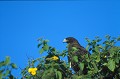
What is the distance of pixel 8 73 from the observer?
11.7 ft

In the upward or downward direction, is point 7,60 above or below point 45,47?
below

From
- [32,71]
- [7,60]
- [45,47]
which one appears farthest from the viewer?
[45,47]

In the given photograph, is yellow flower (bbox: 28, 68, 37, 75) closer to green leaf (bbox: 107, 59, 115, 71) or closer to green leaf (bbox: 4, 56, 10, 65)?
green leaf (bbox: 4, 56, 10, 65)

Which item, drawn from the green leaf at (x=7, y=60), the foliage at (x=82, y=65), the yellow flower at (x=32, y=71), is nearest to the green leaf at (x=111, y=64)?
the foliage at (x=82, y=65)

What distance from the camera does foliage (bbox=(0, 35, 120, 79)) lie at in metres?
3.76

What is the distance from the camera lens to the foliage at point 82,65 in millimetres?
3760

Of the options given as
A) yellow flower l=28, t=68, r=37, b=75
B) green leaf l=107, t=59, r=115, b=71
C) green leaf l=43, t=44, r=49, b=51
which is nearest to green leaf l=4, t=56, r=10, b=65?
yellow flower l=28, t=68, r=37, b=75

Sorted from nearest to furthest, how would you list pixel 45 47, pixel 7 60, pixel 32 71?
pixel 7 60 → pixel 32 71 → pixel 45 47

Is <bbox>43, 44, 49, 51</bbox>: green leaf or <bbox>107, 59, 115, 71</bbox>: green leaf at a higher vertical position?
<bbox>43, 44, 49, 51</bbox>: green leaf

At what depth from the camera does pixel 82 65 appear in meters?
3.99

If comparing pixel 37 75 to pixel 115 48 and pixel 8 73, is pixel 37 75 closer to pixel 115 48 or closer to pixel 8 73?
pixel 8 73

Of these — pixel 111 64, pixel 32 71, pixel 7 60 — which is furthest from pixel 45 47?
pixel 111 64

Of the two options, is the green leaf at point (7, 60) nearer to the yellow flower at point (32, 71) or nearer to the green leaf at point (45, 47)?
the yellow flower at point (32, 71)

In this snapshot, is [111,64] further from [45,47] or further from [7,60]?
[7,60]
